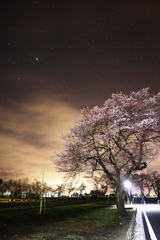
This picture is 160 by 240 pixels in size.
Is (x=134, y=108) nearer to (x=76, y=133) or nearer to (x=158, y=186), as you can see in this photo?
(x=76, y=133)

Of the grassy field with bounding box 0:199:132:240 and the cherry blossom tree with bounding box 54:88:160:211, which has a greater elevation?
the cherry blossom tree with bounding box 54:88:160:211

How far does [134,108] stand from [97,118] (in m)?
3.97

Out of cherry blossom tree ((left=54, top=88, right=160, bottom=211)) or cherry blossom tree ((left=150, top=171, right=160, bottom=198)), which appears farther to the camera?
cherry blossom tree ((left=150, top=171, right=160, bottom=198))

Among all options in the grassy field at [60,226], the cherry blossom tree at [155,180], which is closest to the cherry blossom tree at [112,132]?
the grassy field at [60,226]

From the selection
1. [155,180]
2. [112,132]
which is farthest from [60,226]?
[155,180]

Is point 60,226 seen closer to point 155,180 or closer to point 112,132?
point 112,132

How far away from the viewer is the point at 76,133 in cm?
2147

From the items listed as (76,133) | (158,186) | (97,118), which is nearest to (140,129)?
(97,118)

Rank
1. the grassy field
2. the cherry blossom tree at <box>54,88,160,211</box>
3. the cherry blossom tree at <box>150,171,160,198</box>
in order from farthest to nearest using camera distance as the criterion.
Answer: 1. the cherry blossom tree at <box>150,171,160,198</box>
2. the cherry blossom tree at <box>54,88,160,211</box>
3. the grassy field

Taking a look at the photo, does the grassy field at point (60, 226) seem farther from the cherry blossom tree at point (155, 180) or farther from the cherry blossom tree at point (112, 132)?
the cherry blossom tree at point (155, 180)

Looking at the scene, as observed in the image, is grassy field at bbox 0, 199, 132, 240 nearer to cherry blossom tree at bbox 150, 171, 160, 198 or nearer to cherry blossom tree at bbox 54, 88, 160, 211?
cherry blossom tree at bbox 54, 88, 160, 211

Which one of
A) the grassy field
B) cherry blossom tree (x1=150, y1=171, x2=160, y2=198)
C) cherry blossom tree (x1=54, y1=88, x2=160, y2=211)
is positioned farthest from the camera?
cherry blossom tree (x1=150, y1=171, x2=160, y2=198)

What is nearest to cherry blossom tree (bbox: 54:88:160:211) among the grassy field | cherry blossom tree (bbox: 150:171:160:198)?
the grassy field

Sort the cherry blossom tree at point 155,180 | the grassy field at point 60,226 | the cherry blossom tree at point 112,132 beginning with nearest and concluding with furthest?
1. the grassy field at point 60,226
2. the cherry blossom tree at point 112,132
3. the cherry blossom tree at point 155,180
